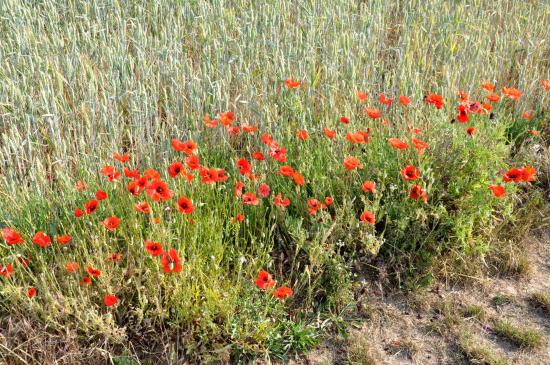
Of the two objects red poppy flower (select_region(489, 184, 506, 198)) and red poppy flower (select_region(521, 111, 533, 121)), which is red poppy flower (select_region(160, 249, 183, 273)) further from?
red poppy flower (select_region(521, 111, 533, 121))

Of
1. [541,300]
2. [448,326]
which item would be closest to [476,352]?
[448,326]

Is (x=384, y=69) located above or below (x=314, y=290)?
above

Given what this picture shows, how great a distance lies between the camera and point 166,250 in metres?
2.52

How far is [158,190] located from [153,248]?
24cm

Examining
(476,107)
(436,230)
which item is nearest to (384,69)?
(476,107)

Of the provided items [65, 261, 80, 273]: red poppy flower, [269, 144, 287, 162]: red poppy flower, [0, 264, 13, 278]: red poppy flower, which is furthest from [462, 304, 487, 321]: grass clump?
[0, 264, 13, 278]: red poppy flower

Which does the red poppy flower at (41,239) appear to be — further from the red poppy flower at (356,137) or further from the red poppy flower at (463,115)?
the red poppy flower at (463,115)

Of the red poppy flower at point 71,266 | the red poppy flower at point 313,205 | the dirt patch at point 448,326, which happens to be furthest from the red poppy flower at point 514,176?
the red poppy flower at point 71,266

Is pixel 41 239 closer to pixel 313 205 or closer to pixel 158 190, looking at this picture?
pixel 158 190

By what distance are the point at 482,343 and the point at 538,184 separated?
1.21m

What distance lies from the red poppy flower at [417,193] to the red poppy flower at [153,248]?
3.66ft

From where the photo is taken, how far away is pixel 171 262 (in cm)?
235

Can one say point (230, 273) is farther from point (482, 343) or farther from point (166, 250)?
point (482, 343)

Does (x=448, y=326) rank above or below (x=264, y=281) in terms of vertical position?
below
